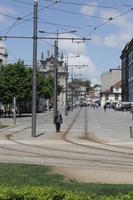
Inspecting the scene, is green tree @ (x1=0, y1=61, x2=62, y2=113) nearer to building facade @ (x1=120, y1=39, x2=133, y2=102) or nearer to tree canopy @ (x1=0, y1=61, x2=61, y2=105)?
tree canopy @ (x1=0, y1=61, x2=61, y2=105)

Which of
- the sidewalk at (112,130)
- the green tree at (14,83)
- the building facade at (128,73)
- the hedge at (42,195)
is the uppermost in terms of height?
the building facade at (128,73)

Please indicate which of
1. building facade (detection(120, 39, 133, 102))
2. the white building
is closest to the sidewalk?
the white building

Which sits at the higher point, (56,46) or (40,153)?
(56,46)

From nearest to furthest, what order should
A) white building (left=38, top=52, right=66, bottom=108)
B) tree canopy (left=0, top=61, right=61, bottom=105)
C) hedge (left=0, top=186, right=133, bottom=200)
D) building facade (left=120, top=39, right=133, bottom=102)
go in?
1. hedge (left=0, top=186, right=133, bottom=200)
2. tree canopy (left=0, top=61, right=61, bottom=105)
3. white building (left=38, top=52, right=66, bottom=108)
4. building facade (left=120, top=39, right=133, bottom=102)

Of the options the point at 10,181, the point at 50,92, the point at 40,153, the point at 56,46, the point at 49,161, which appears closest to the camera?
the point at 10,181

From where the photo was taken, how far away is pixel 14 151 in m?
21.4

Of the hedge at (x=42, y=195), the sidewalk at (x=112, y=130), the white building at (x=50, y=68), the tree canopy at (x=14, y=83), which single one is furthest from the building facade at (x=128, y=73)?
the hedge at (x=42, y=195)

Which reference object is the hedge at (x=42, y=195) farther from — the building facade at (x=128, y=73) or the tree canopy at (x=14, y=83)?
the building facade at (x=128, y=73)

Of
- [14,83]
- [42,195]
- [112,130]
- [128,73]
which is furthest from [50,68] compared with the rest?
[42,195]

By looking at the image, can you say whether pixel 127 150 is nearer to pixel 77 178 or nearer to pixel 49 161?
pixel 49 161

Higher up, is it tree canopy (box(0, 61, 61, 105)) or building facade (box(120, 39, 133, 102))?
building facade (box(120, 39, 133, 102))

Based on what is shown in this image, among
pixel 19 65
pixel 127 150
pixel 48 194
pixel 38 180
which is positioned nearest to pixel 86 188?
pixel 38 180

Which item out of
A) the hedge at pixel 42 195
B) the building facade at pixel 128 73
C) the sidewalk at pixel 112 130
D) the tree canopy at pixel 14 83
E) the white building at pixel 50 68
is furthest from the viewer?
the building facade at pixel 128 73

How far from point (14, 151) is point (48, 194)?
48.1ft
